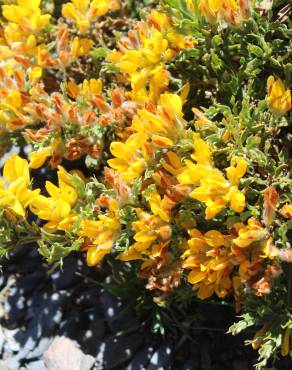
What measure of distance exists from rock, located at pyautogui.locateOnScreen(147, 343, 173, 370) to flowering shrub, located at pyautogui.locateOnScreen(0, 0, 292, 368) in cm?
39

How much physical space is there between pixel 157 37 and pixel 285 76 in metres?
0.53

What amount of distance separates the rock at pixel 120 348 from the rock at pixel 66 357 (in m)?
0.08

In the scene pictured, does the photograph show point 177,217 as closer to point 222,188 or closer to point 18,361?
point 222,188

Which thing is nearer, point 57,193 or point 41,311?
point 57,193

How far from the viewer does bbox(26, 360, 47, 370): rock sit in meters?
3.08

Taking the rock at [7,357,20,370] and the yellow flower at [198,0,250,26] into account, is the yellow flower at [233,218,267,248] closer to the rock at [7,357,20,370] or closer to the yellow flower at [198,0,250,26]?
the yellow flower at [198,0,250,26]

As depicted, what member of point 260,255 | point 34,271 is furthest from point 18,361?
point 260,255

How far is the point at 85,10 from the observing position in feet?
9.64

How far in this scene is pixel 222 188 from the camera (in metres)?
2.22

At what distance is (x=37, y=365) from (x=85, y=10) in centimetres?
167

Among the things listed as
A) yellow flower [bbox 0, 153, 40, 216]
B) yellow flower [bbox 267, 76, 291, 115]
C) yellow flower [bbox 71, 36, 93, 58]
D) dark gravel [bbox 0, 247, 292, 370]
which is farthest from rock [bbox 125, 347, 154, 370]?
yellow flower [bbox 71, 36, 93, 58]

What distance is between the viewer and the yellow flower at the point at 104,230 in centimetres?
238

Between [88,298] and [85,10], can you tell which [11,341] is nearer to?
[88,298]

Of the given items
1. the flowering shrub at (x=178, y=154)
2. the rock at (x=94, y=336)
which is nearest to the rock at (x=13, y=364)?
the rock at (x=94, y=336)
